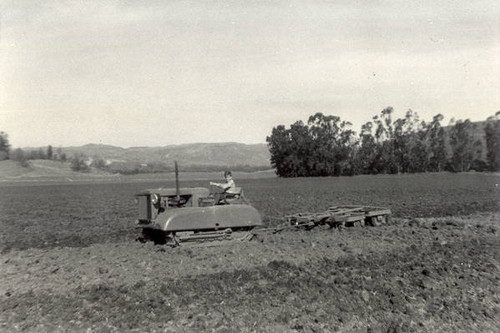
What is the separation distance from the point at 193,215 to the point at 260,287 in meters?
3.61

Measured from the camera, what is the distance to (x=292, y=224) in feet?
47.1

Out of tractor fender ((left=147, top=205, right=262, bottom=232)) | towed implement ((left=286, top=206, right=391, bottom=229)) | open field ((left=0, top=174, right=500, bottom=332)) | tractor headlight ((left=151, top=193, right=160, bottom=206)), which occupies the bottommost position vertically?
open field ((left=0, top=174, right=500, bottom=332))

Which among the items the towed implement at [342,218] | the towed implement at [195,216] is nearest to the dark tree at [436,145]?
the towed implement at [342,218]

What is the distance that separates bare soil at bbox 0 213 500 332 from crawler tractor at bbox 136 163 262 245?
0.36 m

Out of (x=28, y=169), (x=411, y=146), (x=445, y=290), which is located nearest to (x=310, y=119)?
(x=411, y=146)

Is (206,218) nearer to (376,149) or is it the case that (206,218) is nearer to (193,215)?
(193,215)

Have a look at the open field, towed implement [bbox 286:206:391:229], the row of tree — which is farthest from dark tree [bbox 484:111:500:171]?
the open field

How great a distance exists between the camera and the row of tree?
82.3m

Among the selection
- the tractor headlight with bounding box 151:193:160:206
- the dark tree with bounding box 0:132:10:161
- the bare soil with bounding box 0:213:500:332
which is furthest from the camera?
the dark tree with bounding box 0:132:10:161

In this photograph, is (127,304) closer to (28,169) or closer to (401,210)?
(401,210)

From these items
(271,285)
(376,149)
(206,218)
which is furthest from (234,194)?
(376,149)

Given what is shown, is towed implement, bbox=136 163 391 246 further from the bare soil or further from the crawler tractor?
the bare soil

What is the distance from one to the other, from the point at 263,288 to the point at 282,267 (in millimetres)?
1457

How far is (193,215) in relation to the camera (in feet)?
37.9
